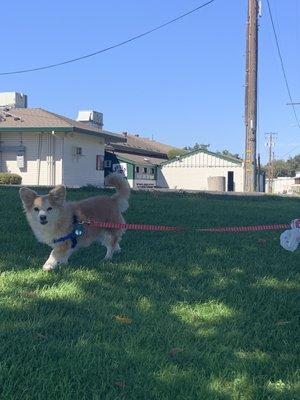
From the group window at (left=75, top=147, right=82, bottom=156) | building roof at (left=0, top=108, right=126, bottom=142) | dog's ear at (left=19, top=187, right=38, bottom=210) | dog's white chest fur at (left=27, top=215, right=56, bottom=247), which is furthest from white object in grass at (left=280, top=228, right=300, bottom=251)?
window at (left=75, top=147, right=82, bottom=156)

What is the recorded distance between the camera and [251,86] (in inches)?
915

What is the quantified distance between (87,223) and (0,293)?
1.48 metres

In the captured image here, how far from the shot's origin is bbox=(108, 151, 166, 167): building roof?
3791cm

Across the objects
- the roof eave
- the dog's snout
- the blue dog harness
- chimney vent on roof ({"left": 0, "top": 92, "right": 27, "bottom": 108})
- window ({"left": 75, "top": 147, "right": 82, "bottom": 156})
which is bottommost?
Answer: the blue dog harness

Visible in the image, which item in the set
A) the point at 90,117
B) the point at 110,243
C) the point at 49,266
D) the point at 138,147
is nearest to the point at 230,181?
the point at 138,147

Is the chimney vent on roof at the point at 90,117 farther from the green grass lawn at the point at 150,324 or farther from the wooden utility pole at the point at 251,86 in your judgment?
the green grass lawn at the point at 150,324

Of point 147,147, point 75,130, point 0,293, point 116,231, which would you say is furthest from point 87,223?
point 147,147

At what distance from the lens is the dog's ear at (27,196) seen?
5.30 m

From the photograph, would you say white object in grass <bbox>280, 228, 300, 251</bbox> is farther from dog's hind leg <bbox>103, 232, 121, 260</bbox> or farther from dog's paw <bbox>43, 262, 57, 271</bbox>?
dog's paw <bbox>43, 262, 57, 271</bbox>

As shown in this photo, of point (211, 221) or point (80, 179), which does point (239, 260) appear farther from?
point (80, 179)

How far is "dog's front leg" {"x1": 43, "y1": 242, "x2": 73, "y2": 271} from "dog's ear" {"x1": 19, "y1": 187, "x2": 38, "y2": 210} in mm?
586

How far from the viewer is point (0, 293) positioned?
408cm

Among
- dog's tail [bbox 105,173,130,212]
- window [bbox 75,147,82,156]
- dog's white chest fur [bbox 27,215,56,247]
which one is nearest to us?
dog's white chest fur [bbox 27,215,56,247]

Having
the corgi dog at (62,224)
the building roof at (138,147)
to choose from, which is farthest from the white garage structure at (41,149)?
the corgi dog at (62,224)
